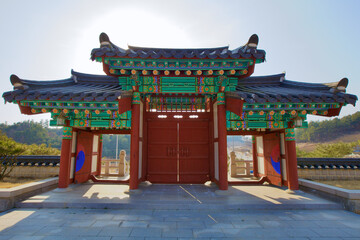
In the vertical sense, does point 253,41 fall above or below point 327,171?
above

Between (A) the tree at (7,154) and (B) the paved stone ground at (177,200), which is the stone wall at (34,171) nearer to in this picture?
(A) the tree at (7,154)

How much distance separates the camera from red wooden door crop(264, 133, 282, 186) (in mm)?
8625

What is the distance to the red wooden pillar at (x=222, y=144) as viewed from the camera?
277 inches

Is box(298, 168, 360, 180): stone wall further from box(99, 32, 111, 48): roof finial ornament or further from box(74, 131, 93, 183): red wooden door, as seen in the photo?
box(74, 131, 93, 183): red wooden door

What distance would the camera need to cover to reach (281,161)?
334 inches

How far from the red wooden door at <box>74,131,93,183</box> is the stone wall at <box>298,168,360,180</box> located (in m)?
10.7

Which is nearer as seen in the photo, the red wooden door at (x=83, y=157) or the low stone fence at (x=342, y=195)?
the low stone fence at (x=342, y=195)

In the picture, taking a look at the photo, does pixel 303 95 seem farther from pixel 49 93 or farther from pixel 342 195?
pixel 49 93

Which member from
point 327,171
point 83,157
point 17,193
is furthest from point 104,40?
point 327,171

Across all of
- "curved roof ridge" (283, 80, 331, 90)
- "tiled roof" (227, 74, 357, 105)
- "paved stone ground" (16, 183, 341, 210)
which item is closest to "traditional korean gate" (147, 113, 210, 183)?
"paved stone ground" (16, 183, 341, 210)

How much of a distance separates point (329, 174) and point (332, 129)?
94.4 metres

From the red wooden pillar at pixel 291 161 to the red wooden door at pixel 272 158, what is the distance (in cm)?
80

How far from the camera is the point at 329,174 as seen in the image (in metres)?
9.66

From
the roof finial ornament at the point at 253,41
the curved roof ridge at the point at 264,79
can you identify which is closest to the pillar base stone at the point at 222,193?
the roof finial ornament at the point at 253,41
